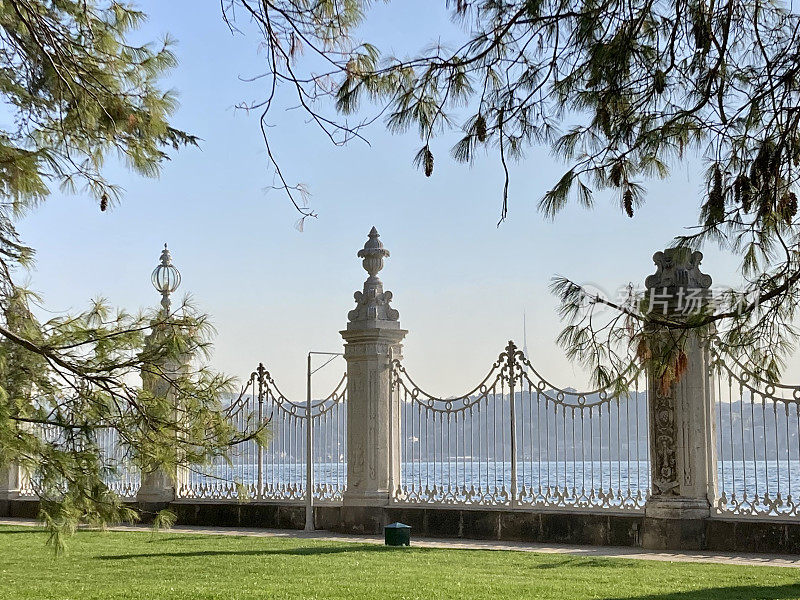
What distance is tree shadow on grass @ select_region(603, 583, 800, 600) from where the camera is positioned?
802 cm

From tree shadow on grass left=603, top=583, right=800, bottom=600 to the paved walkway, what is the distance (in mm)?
1547

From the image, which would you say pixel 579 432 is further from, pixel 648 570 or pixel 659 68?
pixel 659 68

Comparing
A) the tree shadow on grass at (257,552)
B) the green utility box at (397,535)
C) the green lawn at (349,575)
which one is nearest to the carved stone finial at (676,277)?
the green lawn at (349,575)

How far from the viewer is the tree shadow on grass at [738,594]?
8.02 meters

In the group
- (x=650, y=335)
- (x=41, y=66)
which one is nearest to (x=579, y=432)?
(x=650, y=335)

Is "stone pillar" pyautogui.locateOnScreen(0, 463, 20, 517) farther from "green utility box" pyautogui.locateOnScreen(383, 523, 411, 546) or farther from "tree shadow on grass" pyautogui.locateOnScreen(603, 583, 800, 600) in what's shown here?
"tree shadow on grass" pyautogui.locateOnScreen(603, 583, 800, 600)

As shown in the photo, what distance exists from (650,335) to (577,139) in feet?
3.92

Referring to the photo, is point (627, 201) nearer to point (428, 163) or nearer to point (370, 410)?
point (428, 163)

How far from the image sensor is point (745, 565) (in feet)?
32.9

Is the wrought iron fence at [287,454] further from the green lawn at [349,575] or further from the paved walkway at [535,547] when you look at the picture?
the green lawn at [349,575]

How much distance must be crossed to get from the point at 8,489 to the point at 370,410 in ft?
24.6

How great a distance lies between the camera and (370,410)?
563 inches

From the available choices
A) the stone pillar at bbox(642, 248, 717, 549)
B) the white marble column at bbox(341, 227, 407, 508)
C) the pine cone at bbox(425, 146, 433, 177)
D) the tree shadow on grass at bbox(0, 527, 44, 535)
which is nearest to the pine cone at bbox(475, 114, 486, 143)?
the pine cone at bbox(425, 146, 433, 177)

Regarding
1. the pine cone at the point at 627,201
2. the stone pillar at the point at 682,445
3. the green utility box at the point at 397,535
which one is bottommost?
the green utility box at the point at 397,535
